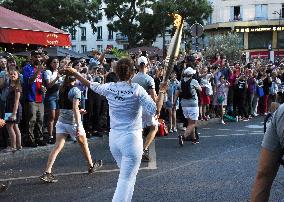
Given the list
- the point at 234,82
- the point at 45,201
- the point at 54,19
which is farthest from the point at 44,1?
the point at 45,201

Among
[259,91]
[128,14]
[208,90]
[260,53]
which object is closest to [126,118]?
[208,90]

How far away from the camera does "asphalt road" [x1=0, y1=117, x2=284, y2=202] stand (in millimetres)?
7293

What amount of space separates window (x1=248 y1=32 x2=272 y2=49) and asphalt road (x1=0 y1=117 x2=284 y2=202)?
54471mm

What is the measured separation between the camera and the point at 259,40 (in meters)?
66.1

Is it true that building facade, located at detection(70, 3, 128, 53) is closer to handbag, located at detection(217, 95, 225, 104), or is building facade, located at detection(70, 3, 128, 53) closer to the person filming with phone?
handbag, located at detection(217, 95, 225, 104)

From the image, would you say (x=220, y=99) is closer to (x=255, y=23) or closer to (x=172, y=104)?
(x=172, y=104)

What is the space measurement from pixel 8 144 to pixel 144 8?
48.5 meters

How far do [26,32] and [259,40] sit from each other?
55.6m

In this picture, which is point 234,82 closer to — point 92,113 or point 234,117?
point 234,117

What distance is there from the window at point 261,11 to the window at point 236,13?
2.03m

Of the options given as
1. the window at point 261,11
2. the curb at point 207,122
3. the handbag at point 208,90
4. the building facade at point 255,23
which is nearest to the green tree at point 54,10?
the building facade at point 255,23

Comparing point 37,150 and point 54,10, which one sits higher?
point 54,10

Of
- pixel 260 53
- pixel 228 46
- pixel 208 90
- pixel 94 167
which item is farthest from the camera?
pixel 260 53

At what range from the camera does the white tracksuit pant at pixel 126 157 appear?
5.68 metres
